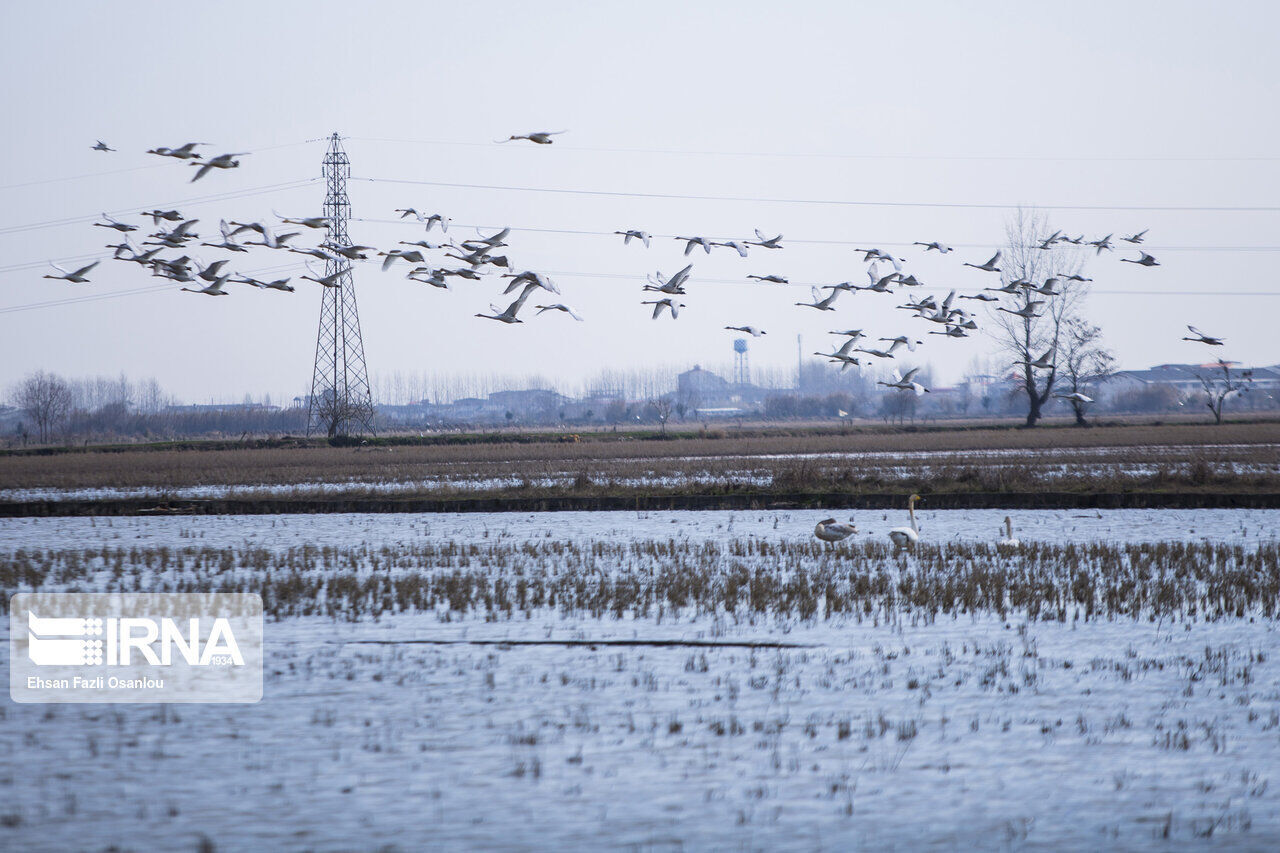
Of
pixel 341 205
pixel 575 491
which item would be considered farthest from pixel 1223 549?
pixel 341 205

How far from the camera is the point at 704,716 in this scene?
8.34 metres

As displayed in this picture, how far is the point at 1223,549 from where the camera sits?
15.6m

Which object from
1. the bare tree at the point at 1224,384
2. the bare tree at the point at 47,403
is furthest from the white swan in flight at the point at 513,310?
the bare tree at the point at 47,403

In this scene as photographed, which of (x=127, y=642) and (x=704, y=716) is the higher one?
(x=127, y=642)

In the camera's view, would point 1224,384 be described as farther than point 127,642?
Yes

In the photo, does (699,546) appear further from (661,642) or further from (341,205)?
(341,205)

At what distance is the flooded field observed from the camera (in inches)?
249

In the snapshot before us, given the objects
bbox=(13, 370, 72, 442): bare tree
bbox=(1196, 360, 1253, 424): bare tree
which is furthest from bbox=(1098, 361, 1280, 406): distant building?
bbox=(13, 370, 72, 442): bare tree

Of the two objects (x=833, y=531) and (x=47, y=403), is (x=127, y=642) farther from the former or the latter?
(x=47, y=403)

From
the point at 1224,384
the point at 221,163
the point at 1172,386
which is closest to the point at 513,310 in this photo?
the point at 221,163

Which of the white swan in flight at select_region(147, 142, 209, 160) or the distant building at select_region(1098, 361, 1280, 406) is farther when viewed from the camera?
the distant building at select_region(1098, 361, 1280, 406)

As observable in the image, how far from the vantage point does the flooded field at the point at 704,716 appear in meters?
6.32

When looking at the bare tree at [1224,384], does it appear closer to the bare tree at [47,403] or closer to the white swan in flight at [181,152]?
the white swan in flight at [181,152]

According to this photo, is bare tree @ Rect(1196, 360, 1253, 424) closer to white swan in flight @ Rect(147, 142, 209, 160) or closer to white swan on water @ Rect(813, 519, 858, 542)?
white swan on water @ Rect(813, 519, 858, 542)
